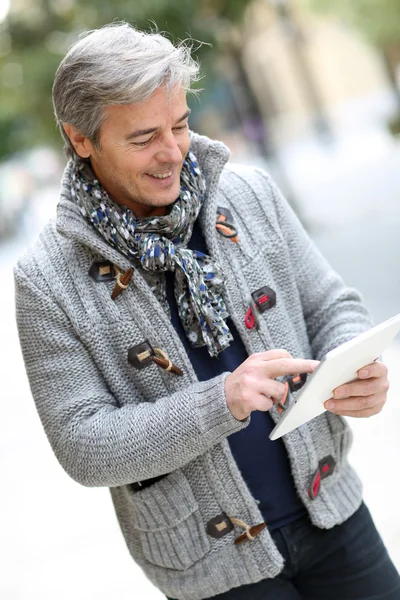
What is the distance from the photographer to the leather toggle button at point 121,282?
1.90 metres

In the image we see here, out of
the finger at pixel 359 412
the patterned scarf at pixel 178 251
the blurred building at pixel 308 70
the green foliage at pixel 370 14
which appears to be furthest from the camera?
the blurred building at pixel 308 70

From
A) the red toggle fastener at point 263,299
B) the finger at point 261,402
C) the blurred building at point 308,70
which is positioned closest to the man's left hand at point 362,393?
the finger at point 261,402

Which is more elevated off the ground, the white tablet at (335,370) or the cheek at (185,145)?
the cheek at (185,145)

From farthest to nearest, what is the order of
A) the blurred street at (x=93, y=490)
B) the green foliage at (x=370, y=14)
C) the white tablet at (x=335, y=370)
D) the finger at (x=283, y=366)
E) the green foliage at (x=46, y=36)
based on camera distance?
1. the green foliage at (x=370, y=14)
2. the green foliage at (x=46, y=36)
3. the blurred street at (x=93, y=490)
4. the finger at (x=283, y=366)
5. the white tablet at (x=335, y=370)

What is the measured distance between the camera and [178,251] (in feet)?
6.20

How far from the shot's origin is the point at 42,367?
1913 millimetres

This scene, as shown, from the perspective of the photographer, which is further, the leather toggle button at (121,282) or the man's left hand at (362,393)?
the leather toggle button at (121,282)

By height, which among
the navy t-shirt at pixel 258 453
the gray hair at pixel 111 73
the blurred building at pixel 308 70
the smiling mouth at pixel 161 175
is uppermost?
the blurred building at pixel 308 70

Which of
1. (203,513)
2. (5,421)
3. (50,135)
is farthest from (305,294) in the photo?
(50,135)

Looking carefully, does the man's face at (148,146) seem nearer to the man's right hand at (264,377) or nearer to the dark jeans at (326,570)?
the man's right hand at (264,377)

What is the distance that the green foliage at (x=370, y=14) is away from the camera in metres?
15.9

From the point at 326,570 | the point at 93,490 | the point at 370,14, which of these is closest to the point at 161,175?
the point at 326,570

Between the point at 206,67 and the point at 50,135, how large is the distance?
3.07 metres

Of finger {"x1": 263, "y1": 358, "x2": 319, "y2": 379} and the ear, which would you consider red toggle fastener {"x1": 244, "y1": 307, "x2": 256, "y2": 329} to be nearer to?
finger {"x1": 263, "y1": 358, "x2": 319, "y2": 379}
